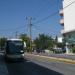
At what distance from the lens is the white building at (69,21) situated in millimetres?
74300

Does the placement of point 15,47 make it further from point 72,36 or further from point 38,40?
point 38,40

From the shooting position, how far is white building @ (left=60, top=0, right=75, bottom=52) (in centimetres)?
7430

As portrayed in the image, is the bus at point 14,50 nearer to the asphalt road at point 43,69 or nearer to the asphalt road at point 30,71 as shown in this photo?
the asphalt road at point 43,69

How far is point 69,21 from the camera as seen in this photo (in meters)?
76.2

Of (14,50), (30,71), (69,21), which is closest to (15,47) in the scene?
(14,50)

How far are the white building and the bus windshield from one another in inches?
1485

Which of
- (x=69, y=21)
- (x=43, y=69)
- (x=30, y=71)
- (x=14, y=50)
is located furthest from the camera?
(x=69, y=21)

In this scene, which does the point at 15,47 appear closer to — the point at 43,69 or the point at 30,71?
the point at 43,69

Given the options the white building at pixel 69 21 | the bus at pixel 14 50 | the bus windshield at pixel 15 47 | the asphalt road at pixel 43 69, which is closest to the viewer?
the asphalt road at pixel 43 69

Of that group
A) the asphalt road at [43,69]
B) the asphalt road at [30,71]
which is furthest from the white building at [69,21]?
the asphalt road at [30,71]

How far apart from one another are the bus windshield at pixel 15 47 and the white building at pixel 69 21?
37.7 m

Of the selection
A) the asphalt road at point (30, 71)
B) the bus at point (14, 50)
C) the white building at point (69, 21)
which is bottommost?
the asphalt road at point (30, 71)

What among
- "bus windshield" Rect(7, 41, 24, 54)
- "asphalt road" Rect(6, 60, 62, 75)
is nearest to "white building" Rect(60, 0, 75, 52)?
"bus windshield" Rect(7, 41, 24, 54)

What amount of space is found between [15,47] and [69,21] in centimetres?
4110
